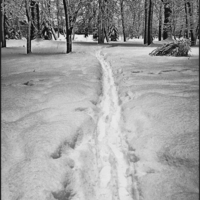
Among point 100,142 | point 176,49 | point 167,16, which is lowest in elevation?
point 100,142

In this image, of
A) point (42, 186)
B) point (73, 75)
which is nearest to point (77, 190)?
point (42, 186)

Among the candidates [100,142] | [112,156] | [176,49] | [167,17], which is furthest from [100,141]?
[167,17]

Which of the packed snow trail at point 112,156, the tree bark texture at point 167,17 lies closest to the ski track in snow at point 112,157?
the packed snow trail at point 112,156

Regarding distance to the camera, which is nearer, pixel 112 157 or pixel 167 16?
pixel 112 157

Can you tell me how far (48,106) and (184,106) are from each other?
2614 millimetres

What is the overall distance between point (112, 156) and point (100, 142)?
1.28 feet

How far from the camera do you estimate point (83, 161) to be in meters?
2.88

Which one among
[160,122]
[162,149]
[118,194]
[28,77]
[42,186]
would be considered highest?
[28,77]

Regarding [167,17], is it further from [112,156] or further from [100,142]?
[112,156]

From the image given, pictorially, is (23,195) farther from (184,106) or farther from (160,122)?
(184,106)

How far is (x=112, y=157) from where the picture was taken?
306cm

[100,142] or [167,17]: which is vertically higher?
[167,17]

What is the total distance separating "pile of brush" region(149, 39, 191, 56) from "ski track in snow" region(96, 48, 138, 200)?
6663 mm

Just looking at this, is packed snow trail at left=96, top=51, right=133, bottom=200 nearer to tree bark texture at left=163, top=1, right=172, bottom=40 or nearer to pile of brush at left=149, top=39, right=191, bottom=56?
pile of brush at left=149, top=39, right=191, bottom=56
